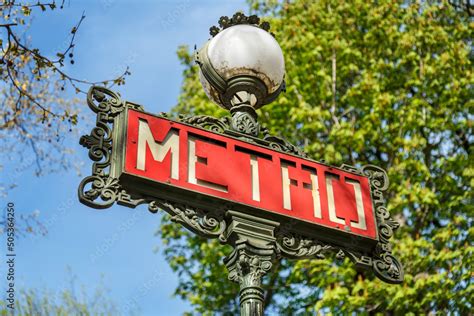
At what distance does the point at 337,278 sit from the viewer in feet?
44.1

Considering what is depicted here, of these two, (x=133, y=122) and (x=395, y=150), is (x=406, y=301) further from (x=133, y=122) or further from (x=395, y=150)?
(x=133, y=122)

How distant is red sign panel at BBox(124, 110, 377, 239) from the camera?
167 inches

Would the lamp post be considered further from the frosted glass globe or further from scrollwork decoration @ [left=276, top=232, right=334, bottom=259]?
scrollwork decoration @ [left=276, top=232, right=334, bottom=259]

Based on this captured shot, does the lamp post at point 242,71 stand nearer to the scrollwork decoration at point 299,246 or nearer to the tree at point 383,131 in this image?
the scrollwork decoration at point 299,246

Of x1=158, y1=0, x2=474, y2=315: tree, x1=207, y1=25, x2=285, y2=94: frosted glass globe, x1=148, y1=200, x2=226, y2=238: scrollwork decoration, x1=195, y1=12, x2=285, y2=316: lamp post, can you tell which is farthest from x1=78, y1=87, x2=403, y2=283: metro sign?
x1=158, y1=0, x2=474, y2=315: tree

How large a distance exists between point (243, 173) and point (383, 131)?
1124 centimetres

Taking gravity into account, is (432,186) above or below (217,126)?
above

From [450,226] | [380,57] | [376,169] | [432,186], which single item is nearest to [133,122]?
[376,169]

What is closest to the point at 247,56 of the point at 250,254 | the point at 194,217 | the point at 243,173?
the point at 243,173

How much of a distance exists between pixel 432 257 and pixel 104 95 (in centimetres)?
964

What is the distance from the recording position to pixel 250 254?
13.8ft

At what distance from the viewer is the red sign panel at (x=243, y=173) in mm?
4238

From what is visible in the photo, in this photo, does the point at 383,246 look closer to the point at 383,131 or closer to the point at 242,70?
the point at 242,70

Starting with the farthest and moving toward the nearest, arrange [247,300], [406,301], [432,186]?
[432,186] → [406,301] → [247,300]
